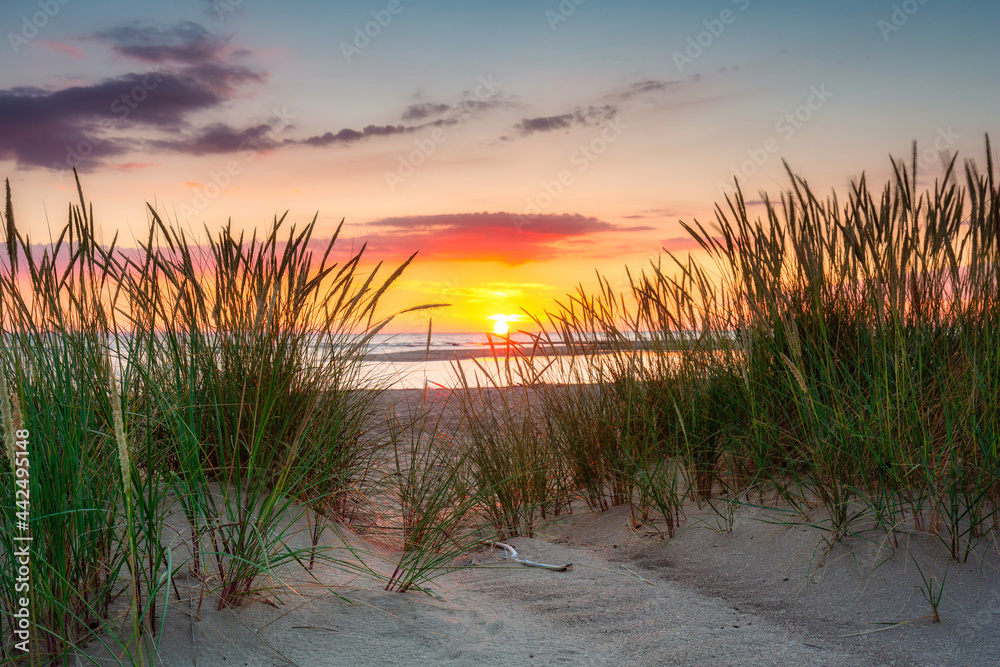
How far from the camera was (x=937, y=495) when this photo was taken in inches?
94.1

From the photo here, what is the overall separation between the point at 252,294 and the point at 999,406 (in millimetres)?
2905

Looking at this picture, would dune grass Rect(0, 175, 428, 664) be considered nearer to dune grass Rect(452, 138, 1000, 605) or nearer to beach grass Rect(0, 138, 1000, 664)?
beach grass Rect(0, 138, 1000, 664)

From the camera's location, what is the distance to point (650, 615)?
2.41 m

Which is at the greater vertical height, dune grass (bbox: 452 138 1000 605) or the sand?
dune grass (bbox: 452 138 1000 605)

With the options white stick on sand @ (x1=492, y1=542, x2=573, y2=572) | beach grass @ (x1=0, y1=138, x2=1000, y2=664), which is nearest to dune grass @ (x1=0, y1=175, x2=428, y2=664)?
beach grass @ (x1=0, y1=138, x2=1000, y2=664)

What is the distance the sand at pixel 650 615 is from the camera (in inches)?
79.0

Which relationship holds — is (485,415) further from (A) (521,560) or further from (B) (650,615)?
(B) (650,615)

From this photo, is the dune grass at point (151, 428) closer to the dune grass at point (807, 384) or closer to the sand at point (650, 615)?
the sand at point (650, 615)

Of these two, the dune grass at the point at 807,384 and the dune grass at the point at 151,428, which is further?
the dune grass at the point at 807,384

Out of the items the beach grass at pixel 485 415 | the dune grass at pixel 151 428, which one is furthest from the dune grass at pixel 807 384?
the dune grass at pixel 151 428

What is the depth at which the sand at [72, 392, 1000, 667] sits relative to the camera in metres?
2.01

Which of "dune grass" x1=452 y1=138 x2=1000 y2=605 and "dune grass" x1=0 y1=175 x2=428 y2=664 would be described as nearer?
"dune grass" x1=0 y1=175 x2=428 y2=664

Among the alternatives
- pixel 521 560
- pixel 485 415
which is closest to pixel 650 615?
pixel 521 560

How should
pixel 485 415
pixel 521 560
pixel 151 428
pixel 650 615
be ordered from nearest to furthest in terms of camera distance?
pixel 151 428 → pixel 650 615 → pixel 521 560 → pixel 485 415
